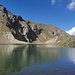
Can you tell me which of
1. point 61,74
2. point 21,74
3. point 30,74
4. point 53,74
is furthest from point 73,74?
point 21,74

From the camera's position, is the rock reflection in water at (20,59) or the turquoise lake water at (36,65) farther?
the rock reflection in water at (20,59)

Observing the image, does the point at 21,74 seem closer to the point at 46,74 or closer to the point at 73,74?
the point at 46,74

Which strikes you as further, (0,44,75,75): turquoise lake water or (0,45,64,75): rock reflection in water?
(0,45,64,75): rock reflection in water

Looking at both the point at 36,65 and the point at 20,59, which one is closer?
the point at 36,65

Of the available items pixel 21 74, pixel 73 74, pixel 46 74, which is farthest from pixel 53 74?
pixel 21 74

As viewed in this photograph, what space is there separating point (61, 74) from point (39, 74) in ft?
17.2

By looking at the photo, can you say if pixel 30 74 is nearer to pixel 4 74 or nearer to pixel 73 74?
pixel 4 74

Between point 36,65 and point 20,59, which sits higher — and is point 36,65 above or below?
below

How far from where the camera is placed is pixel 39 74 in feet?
96.0

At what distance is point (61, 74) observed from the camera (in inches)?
1150

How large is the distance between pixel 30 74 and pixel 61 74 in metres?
7.39

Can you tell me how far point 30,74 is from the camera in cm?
2892

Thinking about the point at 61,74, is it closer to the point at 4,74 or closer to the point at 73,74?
the point at 73,74

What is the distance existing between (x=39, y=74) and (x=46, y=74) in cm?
171
